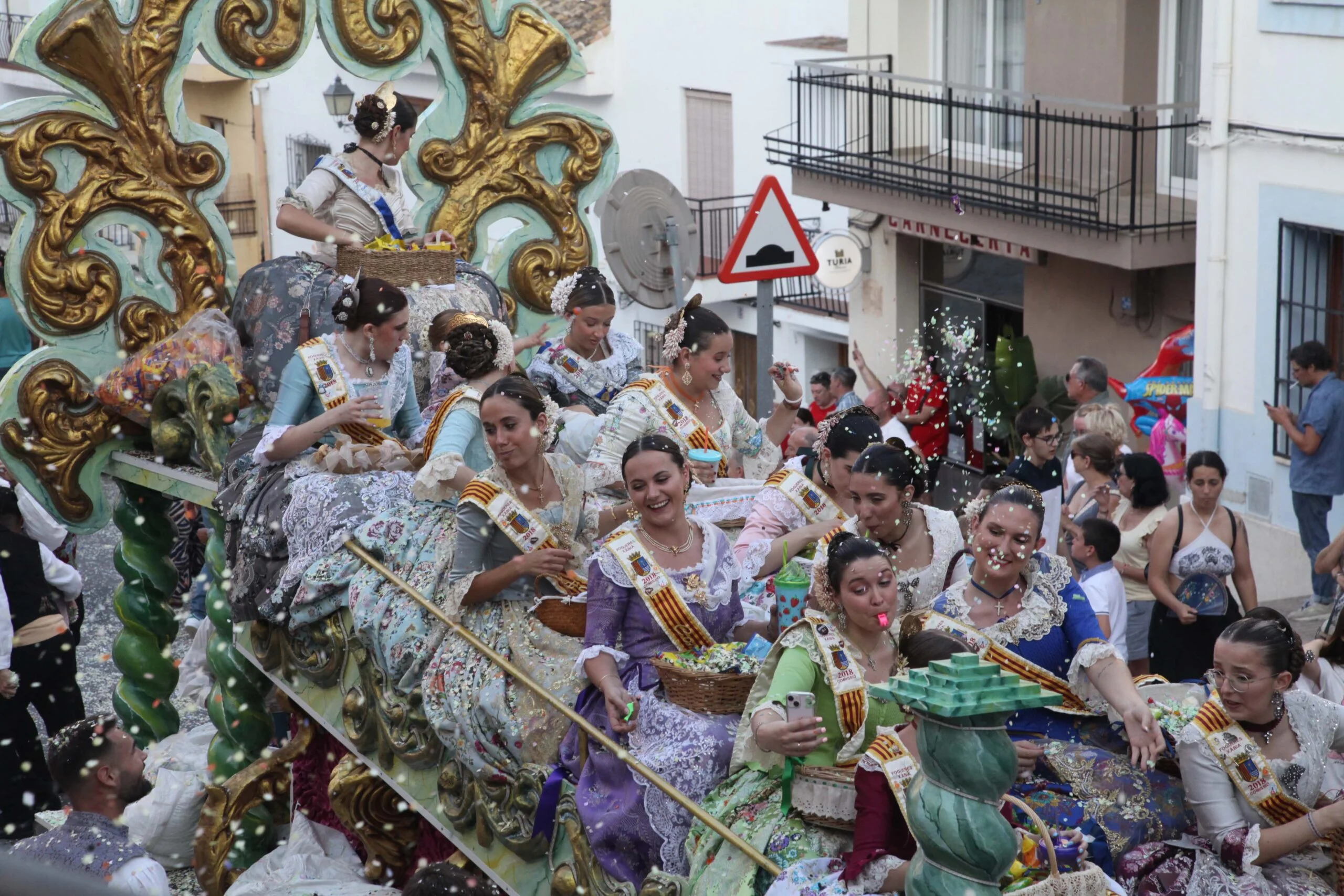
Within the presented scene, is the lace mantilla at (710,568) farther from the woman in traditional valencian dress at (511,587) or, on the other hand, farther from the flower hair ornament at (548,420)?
the flower hair ornament at (548,420)

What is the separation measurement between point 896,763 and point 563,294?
12.2 feet

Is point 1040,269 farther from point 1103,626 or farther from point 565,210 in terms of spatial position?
point 1103,626

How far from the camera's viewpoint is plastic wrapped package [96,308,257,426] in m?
7.38

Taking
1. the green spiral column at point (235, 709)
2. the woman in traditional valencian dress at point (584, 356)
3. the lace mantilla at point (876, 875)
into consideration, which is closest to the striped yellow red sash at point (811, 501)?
the woman in traditional valencian dress at point (584, 356)

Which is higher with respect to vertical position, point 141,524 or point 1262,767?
point 1262,767

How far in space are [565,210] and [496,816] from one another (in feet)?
13.8

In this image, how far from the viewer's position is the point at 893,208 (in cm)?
1445

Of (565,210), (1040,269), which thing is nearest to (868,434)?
(565,210)

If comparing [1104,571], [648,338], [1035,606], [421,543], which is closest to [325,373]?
[421,543]

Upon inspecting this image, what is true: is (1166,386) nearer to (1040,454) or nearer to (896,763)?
(1040,454)

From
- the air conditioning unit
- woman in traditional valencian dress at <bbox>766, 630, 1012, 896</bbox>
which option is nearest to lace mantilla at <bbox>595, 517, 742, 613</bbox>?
woman in traditional valencian dress at <bbox>766, 630, 1012, 896</bbox>

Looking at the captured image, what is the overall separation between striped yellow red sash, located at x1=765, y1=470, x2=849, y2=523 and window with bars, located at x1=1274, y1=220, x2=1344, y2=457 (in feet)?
19.1

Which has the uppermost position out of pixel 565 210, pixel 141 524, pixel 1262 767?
pixel 565 210

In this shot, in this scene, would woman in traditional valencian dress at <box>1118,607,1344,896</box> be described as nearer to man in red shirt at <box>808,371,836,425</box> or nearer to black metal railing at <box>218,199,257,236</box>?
man in red shirt at <box>808,371,836,425</box>
